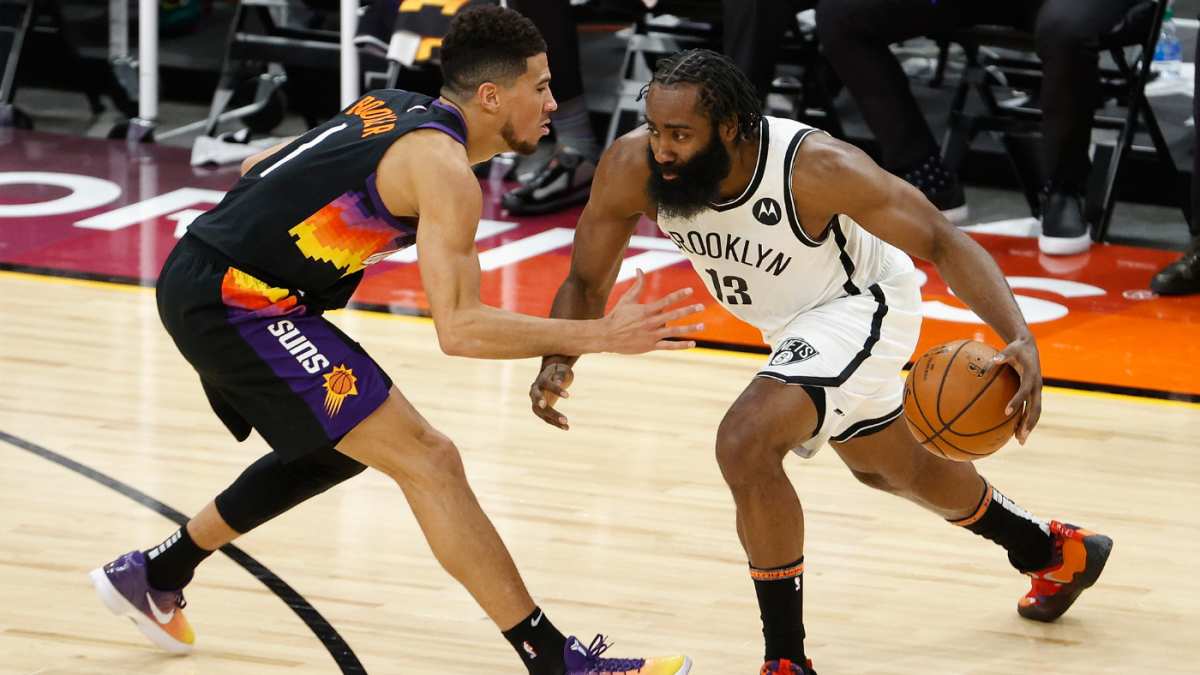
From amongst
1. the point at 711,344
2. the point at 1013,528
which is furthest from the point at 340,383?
the point at 711,344

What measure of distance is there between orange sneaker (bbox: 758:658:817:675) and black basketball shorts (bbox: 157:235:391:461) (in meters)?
0.96

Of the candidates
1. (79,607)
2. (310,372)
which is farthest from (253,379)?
(79,607)

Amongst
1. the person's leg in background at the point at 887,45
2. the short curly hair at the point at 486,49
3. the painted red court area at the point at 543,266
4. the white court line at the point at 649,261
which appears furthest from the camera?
the person's leg in background at the point at 887,45

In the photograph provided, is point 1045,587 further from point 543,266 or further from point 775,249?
point 543,266

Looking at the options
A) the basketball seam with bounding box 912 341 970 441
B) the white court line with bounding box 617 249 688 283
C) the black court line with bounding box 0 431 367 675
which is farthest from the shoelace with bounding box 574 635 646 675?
the white court line with bounding box 617 249 688 283

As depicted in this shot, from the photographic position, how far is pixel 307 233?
3230 millimetres

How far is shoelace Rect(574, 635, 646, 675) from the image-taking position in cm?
312

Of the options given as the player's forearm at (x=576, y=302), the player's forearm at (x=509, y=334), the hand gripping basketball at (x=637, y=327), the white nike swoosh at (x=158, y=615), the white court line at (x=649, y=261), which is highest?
the hand gripping basketball at (x=637, y=327)

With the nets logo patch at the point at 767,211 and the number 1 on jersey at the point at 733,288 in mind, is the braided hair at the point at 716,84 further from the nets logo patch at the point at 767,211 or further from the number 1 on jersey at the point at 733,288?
the number 1 on jersey at the point at 733,288

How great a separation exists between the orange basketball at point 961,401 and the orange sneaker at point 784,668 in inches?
21.5

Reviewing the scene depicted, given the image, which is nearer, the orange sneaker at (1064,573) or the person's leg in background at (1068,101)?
the orange sneaker at (1064,573)

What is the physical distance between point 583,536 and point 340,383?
3.84ft

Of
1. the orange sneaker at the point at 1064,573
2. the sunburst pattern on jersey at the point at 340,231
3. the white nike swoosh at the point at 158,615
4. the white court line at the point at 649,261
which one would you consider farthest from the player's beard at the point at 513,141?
the white court line at the point at 649,261

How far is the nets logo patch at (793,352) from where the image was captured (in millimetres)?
3404
